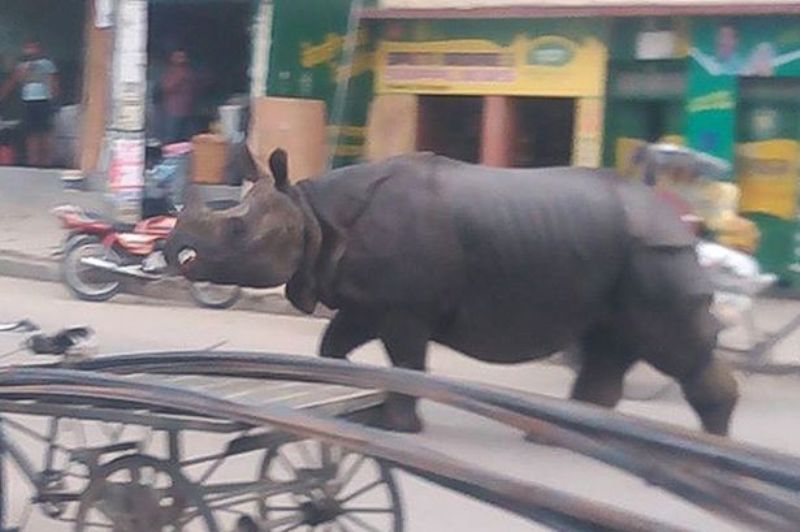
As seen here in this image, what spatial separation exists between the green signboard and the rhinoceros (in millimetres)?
8998

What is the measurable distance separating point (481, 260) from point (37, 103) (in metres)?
13.1

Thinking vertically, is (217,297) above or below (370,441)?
below

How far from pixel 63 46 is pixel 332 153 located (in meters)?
5.90

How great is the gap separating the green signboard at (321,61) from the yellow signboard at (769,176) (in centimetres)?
406

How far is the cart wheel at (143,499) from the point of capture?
4.44m

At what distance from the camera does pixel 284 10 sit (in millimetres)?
17406

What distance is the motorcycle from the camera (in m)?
13.8

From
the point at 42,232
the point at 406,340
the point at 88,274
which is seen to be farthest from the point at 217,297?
the point at 406,340

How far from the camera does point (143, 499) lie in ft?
14.8

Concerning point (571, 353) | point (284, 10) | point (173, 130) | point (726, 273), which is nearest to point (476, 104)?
point (284, 10)

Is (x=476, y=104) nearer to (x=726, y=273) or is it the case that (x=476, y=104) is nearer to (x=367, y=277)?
(x=726, y=273)

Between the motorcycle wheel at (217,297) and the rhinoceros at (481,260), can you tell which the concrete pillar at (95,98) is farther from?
the rhinoceros at (481,260)

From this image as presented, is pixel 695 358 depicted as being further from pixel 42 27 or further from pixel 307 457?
pixel 42 27

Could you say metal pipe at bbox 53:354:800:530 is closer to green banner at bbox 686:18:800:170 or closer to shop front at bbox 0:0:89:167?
green banner at bbox 686:18:800:170
